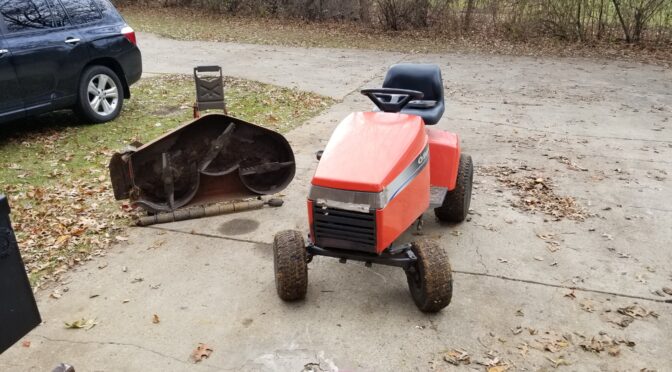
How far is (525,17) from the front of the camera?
16672mm

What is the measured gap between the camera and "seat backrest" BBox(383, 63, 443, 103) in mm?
5535

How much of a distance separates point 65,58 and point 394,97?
5.11m

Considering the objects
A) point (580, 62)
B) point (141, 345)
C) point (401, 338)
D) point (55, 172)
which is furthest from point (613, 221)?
point (580, 62)

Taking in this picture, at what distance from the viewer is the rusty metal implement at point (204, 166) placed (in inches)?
196

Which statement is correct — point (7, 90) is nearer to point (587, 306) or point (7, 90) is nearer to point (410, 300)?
point (410, 300)

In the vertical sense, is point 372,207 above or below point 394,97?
below

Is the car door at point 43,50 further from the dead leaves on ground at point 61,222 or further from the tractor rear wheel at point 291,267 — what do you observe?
the tractor rear wheel at point 291,267

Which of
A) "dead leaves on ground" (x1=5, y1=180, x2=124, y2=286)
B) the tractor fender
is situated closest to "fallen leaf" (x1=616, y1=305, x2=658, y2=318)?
the tractor fender

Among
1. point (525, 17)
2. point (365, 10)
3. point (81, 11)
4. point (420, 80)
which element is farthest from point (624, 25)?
point (81, 11)

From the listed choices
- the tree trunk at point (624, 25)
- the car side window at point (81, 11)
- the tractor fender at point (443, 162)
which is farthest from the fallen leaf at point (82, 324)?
the tree trunk at point (624, 25)

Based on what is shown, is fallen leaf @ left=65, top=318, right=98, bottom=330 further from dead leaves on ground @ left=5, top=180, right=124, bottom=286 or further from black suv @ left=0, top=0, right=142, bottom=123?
black suv @ left=0, top=0, right=142, bottom=123

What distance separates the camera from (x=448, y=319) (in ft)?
12.4

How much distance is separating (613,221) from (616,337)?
193cm

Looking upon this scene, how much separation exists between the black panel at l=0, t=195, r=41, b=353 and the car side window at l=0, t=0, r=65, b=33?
237 inches
